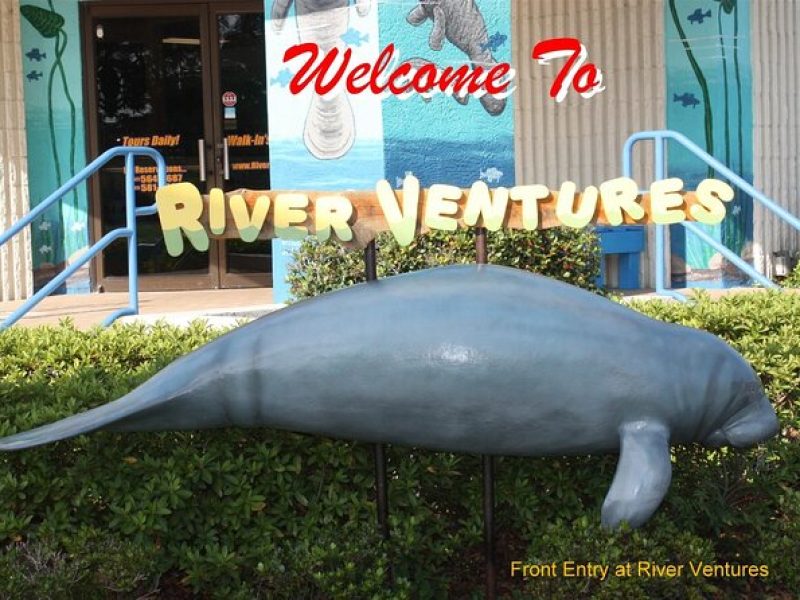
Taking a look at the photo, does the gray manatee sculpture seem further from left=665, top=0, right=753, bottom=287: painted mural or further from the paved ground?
left=665, top=0, right=753, bottom=287: painted mural

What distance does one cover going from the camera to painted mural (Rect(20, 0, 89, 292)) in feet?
41.7

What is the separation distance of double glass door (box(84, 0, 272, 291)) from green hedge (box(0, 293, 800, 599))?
795 centimetres

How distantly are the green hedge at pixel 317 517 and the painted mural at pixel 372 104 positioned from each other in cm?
615

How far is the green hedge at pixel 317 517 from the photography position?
13.2ft

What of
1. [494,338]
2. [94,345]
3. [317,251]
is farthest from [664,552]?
[317,251]

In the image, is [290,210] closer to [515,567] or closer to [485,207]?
[485,207]

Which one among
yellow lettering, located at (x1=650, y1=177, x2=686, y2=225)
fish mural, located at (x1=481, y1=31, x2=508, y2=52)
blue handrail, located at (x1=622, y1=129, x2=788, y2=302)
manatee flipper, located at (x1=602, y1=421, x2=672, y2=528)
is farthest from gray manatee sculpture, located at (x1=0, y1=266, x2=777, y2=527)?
fish mural, located at (x1=481, y1=31, x2=508, y2=52)

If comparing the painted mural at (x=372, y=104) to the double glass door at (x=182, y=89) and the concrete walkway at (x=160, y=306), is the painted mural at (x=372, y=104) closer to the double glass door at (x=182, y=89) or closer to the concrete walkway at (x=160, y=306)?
the concrete walkway at (x=160, y=306)

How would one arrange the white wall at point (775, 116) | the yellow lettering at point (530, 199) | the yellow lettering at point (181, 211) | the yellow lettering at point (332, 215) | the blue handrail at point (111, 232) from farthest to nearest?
the white wall at point (775, 116) → the blue handrail at point (111, 232) → the yellow lettering at point (530, 199) → the yellow lettering at point (332, 215) → the yellow lettering at point (181, 211)

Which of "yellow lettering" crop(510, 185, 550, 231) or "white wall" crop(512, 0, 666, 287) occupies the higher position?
"white wall" crop(512, 0, 666, 287)

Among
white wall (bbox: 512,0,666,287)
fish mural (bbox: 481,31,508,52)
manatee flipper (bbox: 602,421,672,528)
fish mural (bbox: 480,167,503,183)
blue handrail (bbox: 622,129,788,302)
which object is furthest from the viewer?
white wall (bbox: 512,0,666,287)

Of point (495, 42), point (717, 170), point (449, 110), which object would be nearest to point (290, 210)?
point (717, 170)

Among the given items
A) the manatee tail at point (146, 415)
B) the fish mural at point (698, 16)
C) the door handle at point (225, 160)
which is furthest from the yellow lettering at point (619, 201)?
the fish mural at point (698, 16)

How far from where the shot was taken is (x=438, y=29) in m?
11.1
